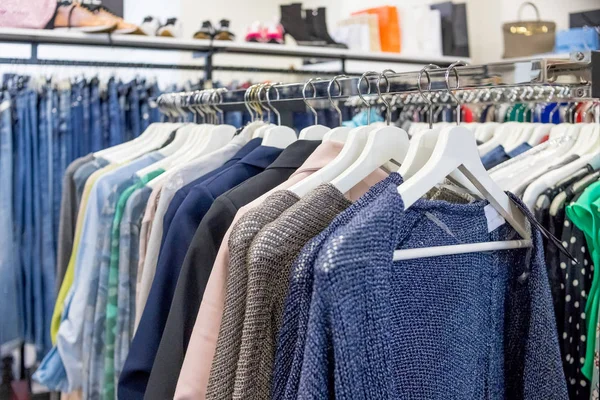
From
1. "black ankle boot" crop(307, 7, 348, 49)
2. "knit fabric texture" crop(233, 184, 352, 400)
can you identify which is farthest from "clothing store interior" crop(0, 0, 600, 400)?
"black ankle boot" crop(307, 7, 348, 49)

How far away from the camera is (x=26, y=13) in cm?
242

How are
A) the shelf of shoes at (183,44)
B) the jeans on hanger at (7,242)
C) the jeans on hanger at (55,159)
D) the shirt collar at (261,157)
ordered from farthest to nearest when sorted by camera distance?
the shelf of shoes at (183,44) < the jeans on hanger at (55,159) < the jeans on hanger at (7,242) < the shirt collar at (261,157)

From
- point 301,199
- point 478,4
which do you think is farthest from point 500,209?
point 478,4

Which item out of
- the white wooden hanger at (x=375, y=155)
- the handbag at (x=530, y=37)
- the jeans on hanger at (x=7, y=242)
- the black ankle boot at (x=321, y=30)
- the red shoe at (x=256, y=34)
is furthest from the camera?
the handbag at (x=530, y=37)

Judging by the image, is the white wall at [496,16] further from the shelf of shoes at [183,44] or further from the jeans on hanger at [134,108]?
the jeans on hanger at [134,108]

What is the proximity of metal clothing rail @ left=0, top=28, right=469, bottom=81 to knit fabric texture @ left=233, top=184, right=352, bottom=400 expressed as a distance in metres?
1.80

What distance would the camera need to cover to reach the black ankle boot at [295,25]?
3188mm

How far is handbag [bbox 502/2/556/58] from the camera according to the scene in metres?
3.28

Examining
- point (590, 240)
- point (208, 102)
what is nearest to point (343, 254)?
point (590, 240)

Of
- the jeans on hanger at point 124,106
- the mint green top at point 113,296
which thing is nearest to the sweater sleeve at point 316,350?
the mint green top at point 113,296

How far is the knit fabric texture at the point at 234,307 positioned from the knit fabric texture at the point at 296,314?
0.08 metres

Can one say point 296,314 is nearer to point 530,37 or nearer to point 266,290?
point 266,290

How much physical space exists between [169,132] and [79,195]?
0.97ft

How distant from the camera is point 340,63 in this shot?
330 centimetres
